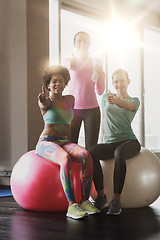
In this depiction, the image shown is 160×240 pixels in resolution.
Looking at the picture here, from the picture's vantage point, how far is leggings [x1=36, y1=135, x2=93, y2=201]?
2312 mm

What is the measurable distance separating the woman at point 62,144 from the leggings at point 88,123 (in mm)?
279

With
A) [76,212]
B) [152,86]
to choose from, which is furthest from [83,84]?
[152,86]

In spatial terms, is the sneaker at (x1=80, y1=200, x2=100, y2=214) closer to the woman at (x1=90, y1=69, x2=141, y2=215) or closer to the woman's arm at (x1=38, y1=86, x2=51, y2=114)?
the woman at (x1=90, y1=69, x2=141, y2=215)

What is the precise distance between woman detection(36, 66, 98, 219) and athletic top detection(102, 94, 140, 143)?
0.31 metres

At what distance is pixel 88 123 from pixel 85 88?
33 cm

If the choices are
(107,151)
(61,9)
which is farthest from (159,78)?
(107,151)

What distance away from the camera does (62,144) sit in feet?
8.48

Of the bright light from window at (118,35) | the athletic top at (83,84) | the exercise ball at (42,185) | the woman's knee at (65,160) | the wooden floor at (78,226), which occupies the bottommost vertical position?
the wooden floor at (78,226)

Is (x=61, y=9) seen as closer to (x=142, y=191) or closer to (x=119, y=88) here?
(x=119, y=88)

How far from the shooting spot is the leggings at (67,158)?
231 centimetres

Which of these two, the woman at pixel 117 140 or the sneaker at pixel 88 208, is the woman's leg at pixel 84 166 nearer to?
the sneaker at pixel 88 208

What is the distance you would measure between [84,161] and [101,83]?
99 cm

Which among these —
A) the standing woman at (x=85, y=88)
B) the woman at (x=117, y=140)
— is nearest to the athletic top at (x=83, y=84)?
the standing woman at (x=85, y=88)

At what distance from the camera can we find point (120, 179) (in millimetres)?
2453
